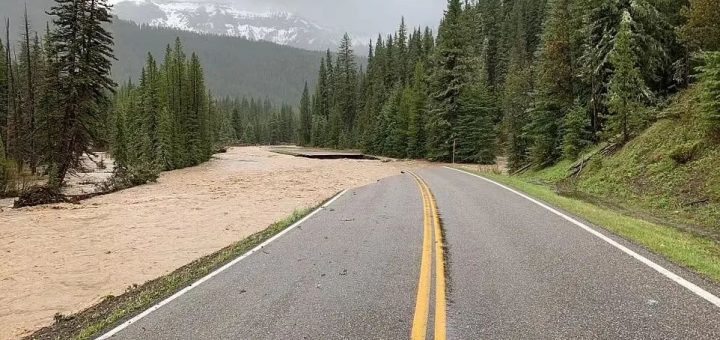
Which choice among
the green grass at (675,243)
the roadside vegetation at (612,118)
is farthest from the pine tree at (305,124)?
the green grass at (675,243)

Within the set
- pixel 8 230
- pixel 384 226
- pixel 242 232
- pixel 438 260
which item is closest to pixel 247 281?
pixel 438 260

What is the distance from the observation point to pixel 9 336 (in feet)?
22.0

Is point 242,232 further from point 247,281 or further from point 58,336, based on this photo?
point 58,336

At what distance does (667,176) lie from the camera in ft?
55.8

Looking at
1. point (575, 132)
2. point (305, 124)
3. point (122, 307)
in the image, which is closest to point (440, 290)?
point (122, 307)

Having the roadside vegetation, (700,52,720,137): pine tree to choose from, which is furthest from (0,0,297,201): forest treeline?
(700,52,720,137): pine tree

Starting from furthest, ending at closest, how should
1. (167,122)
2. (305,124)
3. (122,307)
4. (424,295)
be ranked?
(305,124) < (167,122) < (122,307) < (424,295)

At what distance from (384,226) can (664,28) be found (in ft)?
85.5

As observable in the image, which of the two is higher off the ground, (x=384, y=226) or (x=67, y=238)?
(x=384, y=226)

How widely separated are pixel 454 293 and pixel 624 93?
826 inches

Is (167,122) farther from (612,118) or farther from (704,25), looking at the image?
(704,25)

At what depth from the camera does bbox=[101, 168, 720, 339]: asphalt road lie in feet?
16.1

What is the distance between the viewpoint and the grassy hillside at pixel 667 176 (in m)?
13.9

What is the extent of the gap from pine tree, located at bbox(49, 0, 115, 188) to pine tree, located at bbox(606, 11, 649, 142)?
95.2ft
